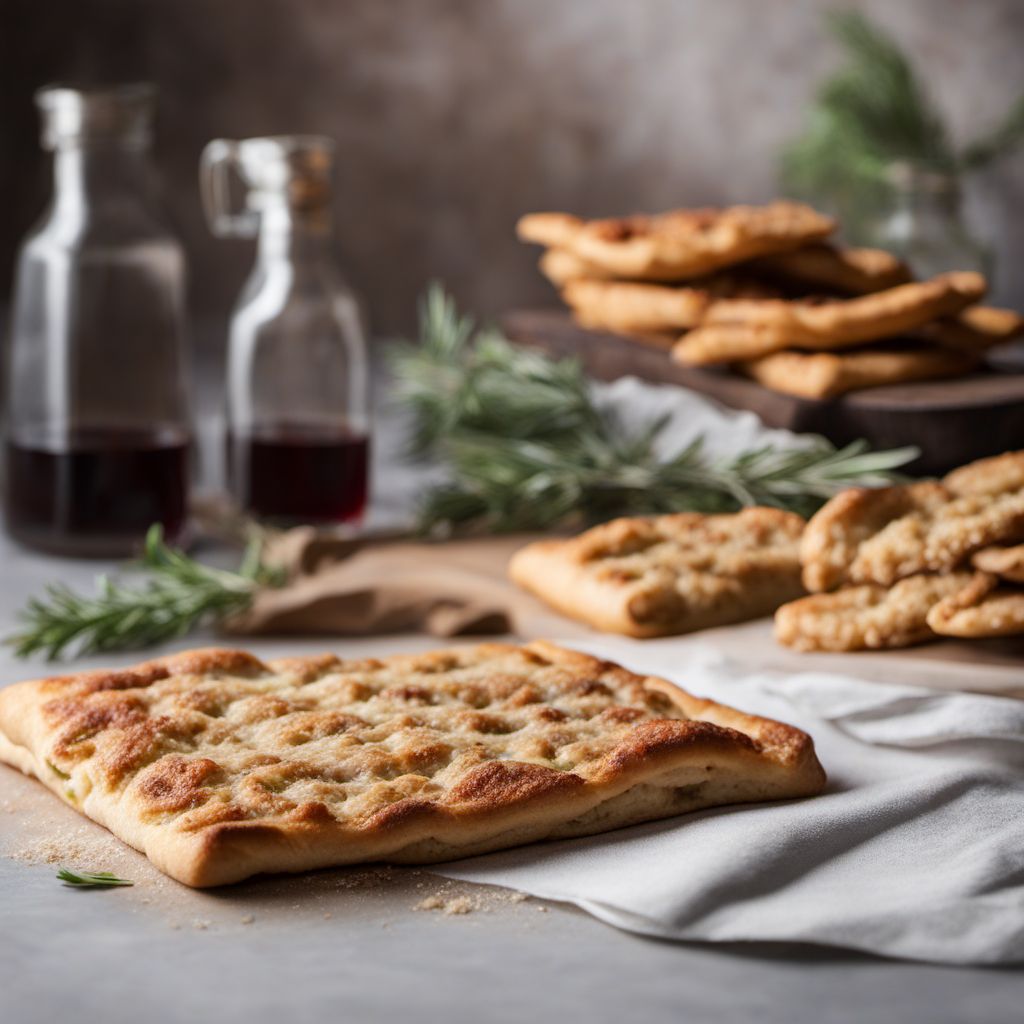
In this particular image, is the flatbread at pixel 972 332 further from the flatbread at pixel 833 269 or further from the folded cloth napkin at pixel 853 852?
the folded cloth napkin at pixel 853 852

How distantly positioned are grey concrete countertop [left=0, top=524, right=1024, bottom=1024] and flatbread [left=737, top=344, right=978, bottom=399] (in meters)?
1.13

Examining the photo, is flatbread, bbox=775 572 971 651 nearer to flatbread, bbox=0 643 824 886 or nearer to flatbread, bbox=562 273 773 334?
flatbread, bbox=0 643 824 886

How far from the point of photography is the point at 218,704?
4.97 ft

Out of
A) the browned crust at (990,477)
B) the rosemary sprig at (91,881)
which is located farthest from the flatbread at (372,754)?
the browned crust at (990,477)

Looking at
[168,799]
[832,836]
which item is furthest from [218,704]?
[832,836]

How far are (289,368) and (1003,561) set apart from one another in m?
1.24

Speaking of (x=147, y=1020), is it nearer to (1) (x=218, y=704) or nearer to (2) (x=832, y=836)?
(1) (x=218, y=704)

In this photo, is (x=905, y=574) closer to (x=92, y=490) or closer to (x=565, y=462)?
(x=565, y=462)

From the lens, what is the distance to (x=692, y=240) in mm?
2389

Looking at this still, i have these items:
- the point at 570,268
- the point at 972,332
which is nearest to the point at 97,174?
the point at 570,268

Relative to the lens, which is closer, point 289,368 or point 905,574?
point 905,574

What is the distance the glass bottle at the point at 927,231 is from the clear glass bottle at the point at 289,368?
126cm

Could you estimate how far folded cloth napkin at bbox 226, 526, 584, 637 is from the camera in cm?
204

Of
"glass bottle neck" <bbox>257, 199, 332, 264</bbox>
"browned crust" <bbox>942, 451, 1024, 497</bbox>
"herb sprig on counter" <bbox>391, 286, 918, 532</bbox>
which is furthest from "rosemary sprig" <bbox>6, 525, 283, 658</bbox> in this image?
"browned crust" <bbox>942, 451, 1024, 497</bbox>
